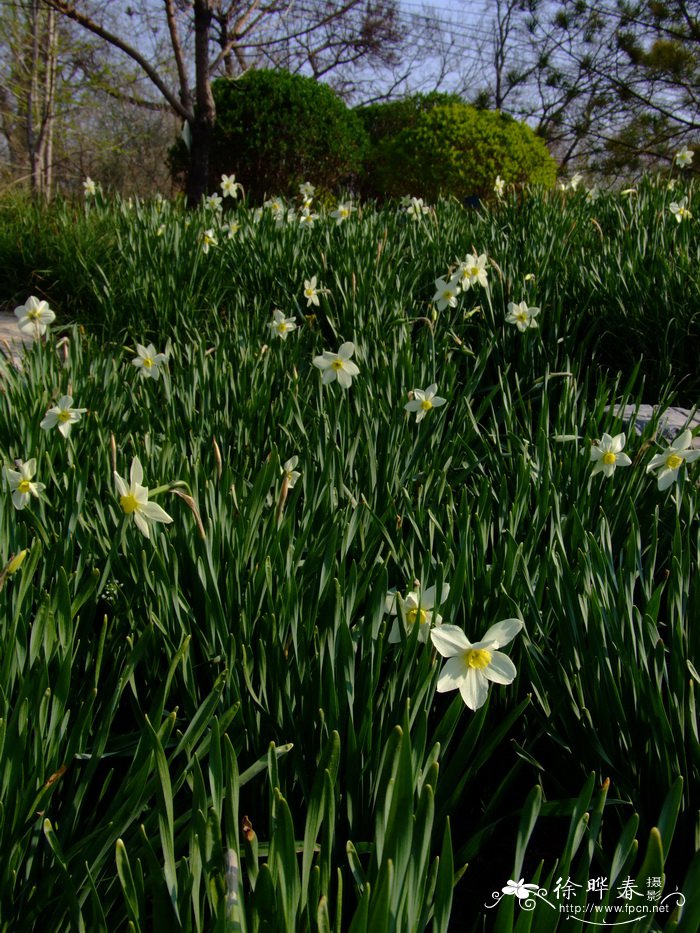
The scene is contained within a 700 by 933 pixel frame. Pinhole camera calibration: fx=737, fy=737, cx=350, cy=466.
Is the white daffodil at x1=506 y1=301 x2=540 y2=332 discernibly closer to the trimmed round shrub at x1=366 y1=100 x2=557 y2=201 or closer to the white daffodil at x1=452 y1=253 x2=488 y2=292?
the white daffodil at x1=452 y1=253 x2=488 y2=292

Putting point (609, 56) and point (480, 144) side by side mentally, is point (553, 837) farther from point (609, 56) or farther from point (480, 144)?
point (609, 56)

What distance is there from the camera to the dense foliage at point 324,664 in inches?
32.2

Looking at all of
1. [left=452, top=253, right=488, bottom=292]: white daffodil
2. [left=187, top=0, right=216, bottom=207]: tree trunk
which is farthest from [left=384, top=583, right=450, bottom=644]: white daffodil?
[left=187, top=0, right=216, bottom=207]: tree trunk

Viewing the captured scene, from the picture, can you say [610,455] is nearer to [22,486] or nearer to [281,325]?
[22,486]

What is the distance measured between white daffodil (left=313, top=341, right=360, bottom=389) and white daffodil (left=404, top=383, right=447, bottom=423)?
0.23 m

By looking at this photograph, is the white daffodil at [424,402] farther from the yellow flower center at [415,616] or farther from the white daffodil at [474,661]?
the white daffodil at [474,661]

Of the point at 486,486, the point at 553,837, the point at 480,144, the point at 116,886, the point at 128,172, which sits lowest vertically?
the point at 553,837

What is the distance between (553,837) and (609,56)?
13.8 metres

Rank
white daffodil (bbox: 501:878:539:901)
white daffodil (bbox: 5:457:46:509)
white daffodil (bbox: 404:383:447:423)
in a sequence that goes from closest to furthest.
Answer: white daffodil (bbox: 501:878:539:901), white daffodil (bbox: 5:457:46:509), white daffodil (bbox: 404:383:447:423)

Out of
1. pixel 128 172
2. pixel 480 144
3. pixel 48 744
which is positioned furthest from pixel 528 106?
pixel 48 744

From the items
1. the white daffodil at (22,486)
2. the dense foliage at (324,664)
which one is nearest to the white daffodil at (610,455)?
the dense foliage at (324,664)

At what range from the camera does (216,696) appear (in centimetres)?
104

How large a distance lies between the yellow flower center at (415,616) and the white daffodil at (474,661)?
0.38ft

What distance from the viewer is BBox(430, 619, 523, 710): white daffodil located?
0.98 metres
